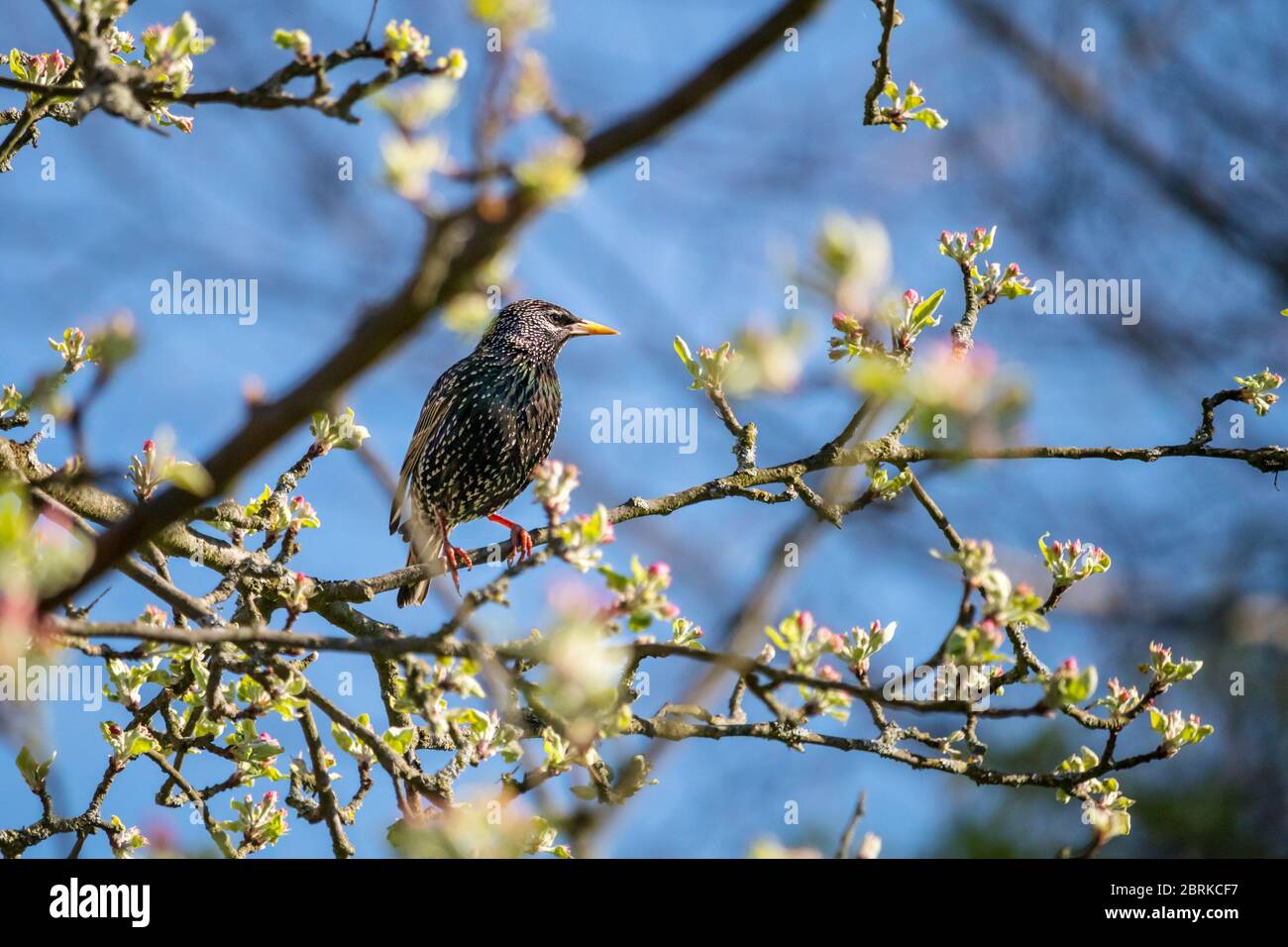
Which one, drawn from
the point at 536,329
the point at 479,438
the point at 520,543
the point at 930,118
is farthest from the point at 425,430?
the point at 930,118

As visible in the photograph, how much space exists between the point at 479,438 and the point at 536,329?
0.78 m

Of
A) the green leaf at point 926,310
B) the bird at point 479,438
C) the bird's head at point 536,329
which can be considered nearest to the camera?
the green leaf at point 926,310

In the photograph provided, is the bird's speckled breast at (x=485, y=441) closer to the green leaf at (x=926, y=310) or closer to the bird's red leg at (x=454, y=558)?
the bird's red leg at (x=454, y=558)

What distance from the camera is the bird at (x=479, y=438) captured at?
5.38m

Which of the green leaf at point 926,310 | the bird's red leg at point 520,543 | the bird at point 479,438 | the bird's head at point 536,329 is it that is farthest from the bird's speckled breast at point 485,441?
the green leaf at point 926,310

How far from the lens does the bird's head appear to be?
19.1 feet

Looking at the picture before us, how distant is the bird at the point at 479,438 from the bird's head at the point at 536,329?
0.06 feet

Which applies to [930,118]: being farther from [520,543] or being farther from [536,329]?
[536,329]

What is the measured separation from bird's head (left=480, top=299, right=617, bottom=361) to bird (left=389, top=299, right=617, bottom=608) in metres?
0.02

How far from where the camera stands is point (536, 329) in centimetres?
594

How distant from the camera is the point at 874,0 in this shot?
2.81m
